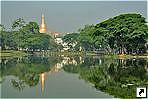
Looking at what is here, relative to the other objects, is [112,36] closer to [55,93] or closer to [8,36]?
[8,36]

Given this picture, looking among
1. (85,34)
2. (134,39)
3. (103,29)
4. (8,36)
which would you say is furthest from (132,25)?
(8,36)

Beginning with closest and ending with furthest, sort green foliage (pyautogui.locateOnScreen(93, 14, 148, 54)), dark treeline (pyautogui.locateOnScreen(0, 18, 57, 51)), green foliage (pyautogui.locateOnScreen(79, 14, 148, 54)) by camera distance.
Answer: green foliage (pyautogui.locateOnScreen(93, 14, 148, 54)), green foliage (pyautogui.locateOnScreen(79, 14, 148, 54)), dark treeline (pyautogui.locateOnScreen(0, 18, 57, 51))

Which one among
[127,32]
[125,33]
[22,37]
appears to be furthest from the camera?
[22,37]

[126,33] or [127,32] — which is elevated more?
[127,32]

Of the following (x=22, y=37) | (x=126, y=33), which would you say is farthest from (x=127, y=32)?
(x=22, y=37)

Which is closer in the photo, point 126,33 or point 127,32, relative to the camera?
point 127,32

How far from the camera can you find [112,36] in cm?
7512

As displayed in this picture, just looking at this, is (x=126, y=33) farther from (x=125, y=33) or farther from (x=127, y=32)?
(x=127, y=32)

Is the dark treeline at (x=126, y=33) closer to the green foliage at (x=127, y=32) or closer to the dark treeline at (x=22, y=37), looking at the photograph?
the green foliage at (x=127, y=32)

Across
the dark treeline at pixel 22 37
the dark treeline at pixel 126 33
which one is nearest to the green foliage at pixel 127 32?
the dark treeline at pixel 126 33

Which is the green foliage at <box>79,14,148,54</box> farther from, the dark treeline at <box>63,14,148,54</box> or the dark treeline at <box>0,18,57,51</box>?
the dark treeline at <box>0,18,57,51</box>

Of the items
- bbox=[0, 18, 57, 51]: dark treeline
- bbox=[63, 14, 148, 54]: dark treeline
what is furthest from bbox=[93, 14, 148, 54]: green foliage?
bbox=[0, 18, 57, 51]: dark treeline

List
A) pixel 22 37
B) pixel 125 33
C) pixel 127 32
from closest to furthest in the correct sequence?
1. pixel 127 32
2. pixel 125 33
3. pixel 22 37

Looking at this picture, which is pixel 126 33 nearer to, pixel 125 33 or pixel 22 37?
pixel 125 33
